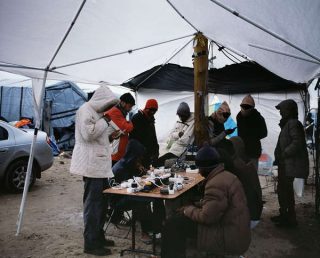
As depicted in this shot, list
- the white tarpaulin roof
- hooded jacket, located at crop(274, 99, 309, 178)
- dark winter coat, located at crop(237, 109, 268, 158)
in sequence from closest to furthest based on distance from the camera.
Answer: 1. the white tarpaulin roof
2. hooded jacket, located at crop(274, 99, 309, 178)
3. dark winter coat, located at crop(237, 109, 268, 158)

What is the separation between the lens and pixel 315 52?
4.02m

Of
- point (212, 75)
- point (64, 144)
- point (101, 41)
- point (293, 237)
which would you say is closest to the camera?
point (293, 237)

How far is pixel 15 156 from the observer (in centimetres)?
744

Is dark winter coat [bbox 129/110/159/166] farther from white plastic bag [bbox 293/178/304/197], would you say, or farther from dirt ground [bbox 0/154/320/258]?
white plastic bag [bbox 293/178/304/197]

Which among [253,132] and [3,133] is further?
[3,133]

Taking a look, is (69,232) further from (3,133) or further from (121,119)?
(3,133)

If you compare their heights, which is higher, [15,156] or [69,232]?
[15,156]

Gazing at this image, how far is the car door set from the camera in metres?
7.22

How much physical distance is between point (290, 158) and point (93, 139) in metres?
3.34

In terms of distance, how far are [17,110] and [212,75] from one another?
10199mm

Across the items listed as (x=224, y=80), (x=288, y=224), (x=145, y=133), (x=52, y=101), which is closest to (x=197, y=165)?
(x=145, y=133)

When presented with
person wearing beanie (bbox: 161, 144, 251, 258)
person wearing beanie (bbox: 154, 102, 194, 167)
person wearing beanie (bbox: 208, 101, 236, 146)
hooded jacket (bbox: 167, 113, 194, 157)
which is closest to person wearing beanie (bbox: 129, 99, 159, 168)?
person wearing beanie (bbox: 154, 102, 194, 167)

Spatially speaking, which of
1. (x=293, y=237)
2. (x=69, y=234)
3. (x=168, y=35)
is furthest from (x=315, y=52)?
(x=69, y=234)

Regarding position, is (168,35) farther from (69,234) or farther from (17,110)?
(17,110)
